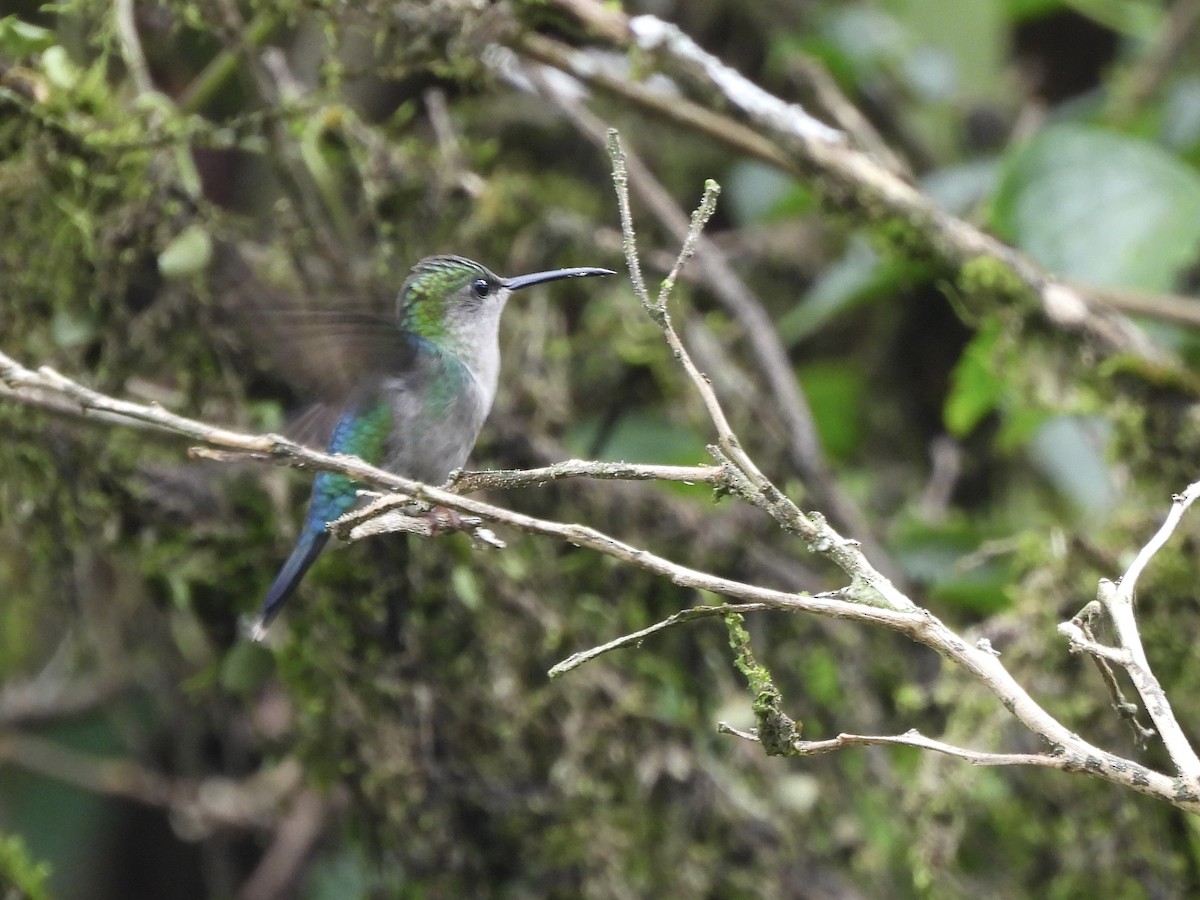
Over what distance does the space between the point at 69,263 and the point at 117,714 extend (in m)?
1.89

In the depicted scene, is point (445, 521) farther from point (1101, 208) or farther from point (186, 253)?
point (1101, 208)

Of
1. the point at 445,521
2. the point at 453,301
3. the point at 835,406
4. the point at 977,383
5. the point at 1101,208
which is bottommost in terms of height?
the point at 835,406

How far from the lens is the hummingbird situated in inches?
94.6

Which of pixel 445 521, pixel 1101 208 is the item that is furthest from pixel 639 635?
pixel 1101 208

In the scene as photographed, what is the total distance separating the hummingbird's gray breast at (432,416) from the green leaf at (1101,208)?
4.98 ft

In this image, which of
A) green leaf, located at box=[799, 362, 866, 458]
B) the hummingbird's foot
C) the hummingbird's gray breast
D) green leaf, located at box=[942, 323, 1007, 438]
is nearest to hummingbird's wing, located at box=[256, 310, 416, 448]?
the hummingbird's gray breast

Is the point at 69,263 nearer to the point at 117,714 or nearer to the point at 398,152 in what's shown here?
the point at 398,152

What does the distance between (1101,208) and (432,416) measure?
175 centimetres

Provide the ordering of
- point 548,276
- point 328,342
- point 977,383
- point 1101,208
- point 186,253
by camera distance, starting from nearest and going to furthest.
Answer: point 328,342
point 548,276
point 186,253
point 1101,208
point 977,383

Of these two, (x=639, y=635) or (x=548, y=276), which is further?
(x=548, y=276)

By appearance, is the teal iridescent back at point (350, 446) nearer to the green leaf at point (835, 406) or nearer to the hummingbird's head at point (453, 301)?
the hummingbird's head at point (453, 301)

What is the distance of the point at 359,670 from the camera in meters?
2.88

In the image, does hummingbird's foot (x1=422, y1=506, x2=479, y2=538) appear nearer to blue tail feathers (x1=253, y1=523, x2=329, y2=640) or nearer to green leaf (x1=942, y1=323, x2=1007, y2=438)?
blue tail feathers (x1=253, y1=523, x2=329, y2=640)

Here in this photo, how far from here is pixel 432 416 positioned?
252 cm
